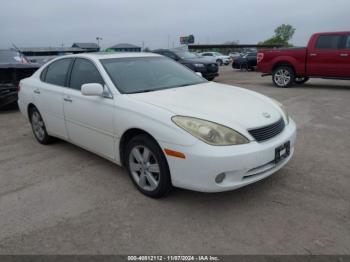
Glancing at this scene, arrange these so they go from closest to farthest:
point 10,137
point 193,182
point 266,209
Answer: point 193,182 < point 266,209 < point 10,137

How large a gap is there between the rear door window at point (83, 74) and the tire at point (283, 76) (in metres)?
9.35

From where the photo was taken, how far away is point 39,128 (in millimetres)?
5527

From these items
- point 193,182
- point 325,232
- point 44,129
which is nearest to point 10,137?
point 44,129

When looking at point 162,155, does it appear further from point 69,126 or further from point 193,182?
point 69,126

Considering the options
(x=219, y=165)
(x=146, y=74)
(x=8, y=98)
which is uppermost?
(x=146, y=74)

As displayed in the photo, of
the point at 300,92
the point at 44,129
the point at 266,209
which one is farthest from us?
the point at 300,92

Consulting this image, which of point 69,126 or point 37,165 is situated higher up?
point 69,126

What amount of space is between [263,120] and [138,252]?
1.78m

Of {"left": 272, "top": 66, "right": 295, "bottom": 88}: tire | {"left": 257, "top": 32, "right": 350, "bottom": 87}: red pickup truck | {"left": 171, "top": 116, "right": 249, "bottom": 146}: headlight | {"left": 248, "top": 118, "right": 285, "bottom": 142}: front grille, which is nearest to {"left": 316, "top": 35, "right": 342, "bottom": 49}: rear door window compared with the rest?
{"left": 257, "top": 32, "right": 350, "bottom": 87}: red pickup truck

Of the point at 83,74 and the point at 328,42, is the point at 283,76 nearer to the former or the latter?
the point at 328,42

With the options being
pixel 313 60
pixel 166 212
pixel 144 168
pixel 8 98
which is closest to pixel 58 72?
pixel 144 168

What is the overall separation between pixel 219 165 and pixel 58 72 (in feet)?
10.6

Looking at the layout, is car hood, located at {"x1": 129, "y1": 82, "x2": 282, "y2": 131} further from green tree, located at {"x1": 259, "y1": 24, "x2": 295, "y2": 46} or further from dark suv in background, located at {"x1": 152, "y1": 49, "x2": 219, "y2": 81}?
green tree, located at {"x1": 259, "y1": 24, "x2": 295, "y2": 46}

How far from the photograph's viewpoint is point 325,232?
2.86 m
